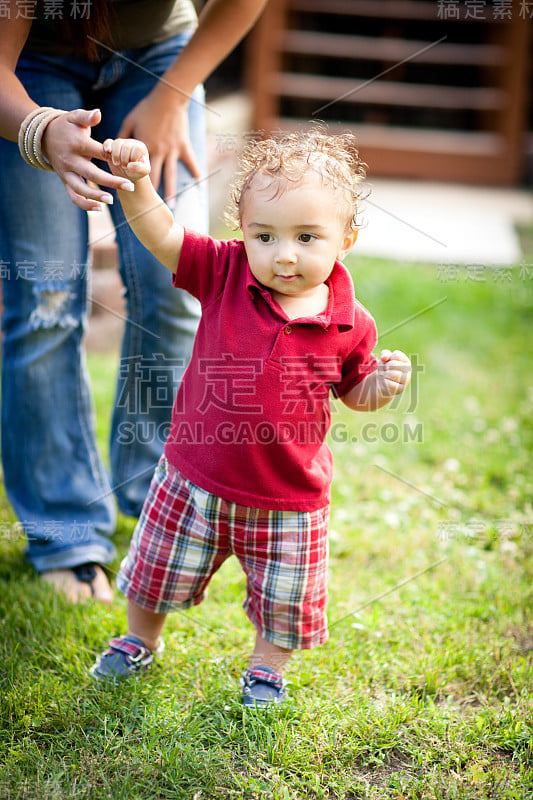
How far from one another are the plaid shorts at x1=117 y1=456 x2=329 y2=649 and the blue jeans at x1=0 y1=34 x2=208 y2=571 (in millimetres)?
439

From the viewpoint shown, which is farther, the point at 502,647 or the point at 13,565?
the point at 13,565

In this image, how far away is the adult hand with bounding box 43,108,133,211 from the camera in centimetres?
124

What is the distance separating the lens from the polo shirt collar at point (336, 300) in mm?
1357

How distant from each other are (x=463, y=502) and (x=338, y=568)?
1.86ft

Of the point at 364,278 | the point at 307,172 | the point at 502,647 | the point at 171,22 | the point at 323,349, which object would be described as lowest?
the point at 502,647

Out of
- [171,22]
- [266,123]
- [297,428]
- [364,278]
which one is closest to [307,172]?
[297,428]

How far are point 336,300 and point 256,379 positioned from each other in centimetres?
20

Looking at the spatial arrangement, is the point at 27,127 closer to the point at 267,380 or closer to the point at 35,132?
the point at 35,132

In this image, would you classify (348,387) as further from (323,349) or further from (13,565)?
(13,565)

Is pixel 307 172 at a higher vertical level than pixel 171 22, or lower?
lower

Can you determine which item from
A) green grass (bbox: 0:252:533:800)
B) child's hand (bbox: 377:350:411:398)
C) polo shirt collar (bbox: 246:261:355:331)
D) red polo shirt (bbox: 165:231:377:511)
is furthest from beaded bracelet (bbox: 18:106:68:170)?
green grass (bbox: 0:252:533:800)

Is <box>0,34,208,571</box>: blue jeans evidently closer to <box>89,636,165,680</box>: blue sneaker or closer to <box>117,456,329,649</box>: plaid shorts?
<box>89,636,165,680</box>: blue sneaker

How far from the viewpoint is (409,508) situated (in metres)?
2.35

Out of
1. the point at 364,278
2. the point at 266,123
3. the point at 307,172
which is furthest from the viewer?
the point at 266,123
